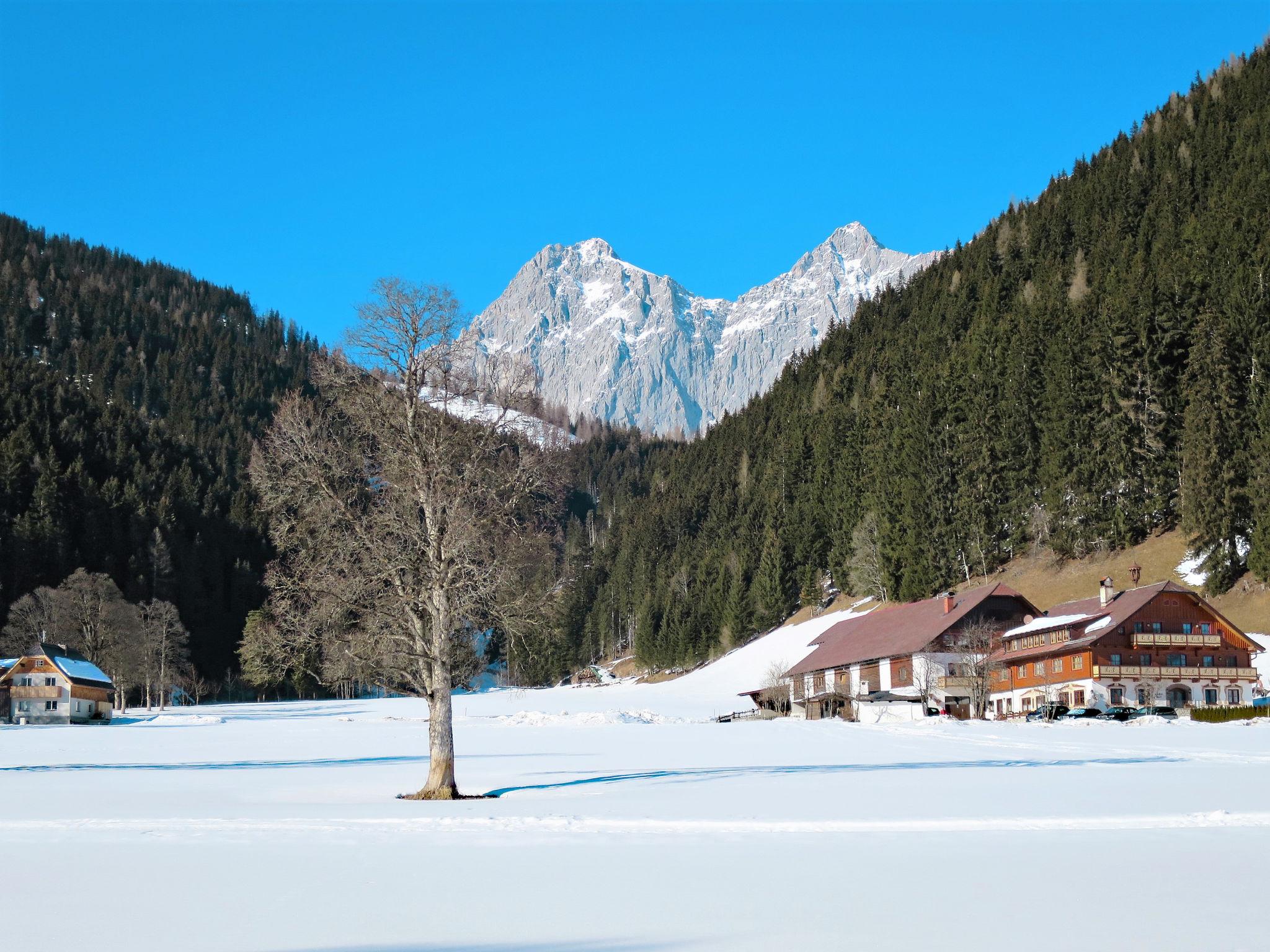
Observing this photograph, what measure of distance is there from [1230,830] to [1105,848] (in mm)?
2969

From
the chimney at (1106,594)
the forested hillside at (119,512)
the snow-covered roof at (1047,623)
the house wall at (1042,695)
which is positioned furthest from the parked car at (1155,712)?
the forested hillside at (119,512)

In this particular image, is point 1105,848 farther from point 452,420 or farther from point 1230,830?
point 452,420

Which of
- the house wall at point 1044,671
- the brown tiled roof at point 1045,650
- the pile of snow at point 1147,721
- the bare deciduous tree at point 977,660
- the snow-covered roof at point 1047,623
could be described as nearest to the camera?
the pile of snow at point 1147,721

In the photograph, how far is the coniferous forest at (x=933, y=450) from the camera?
75812 millimetres

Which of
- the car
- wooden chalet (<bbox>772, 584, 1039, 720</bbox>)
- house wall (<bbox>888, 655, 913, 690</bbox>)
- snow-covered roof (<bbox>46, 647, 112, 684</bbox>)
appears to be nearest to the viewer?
the car

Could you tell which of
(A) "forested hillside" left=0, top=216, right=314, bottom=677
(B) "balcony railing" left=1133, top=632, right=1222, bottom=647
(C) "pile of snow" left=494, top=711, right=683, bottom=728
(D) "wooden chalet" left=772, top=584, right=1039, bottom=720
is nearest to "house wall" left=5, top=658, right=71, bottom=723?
(C) "pile of snow" left=494, top=711, right=683, bottom=728

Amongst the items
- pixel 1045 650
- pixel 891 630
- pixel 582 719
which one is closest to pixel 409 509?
pixel 582 719

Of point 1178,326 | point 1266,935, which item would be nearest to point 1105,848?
point 1266,935

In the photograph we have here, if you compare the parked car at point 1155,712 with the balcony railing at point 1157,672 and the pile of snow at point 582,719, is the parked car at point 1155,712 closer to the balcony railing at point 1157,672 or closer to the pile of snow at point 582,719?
the balcony railing at point 1157,672

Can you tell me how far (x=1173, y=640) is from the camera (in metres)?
63.1

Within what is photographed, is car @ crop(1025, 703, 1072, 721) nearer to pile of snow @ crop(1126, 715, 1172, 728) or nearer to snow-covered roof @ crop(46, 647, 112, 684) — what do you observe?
pile of snow @ crop(1126, 715, 1172, 728)

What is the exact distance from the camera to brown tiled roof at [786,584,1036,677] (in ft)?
235

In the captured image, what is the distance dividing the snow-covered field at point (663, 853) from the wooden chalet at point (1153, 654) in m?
31.8

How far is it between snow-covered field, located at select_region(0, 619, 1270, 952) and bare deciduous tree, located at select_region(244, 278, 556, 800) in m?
3.28
